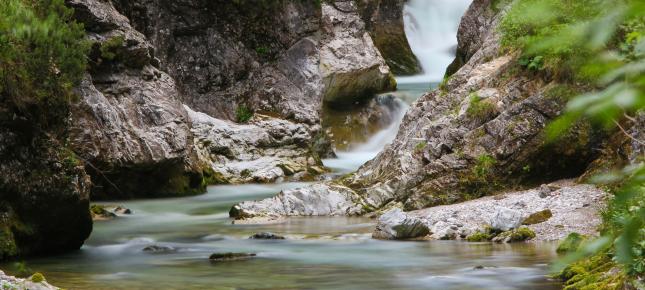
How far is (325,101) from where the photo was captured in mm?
25516

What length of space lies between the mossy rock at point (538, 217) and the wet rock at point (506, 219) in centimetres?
9

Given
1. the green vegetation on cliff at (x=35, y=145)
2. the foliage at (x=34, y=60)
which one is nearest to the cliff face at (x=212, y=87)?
the foliage at (x=34, y=60)

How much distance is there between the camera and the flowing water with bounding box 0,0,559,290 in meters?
8.20

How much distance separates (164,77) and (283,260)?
34.1 ft

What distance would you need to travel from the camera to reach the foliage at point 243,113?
76.7ft

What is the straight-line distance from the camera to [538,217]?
35.0 feet

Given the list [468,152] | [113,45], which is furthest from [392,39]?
[468,152]

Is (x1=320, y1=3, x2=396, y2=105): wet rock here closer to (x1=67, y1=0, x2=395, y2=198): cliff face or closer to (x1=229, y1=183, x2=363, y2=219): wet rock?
(x1=67, y1=0, x2=395, y2=198): cliff face

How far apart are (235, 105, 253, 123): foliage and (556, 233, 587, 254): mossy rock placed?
1509 centimetres

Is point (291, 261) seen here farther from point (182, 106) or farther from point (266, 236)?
point (182, 106)

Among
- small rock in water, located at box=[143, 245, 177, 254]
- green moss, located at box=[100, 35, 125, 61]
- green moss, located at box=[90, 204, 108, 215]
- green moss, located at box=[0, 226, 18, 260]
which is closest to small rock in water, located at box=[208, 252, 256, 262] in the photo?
small rock in water, located at box=[143, 245, 177, 254]

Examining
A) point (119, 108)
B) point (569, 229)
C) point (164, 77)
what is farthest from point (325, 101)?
point (569, 229)

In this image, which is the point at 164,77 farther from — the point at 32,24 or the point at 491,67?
the point at 32,24

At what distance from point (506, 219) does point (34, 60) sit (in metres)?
6.40
